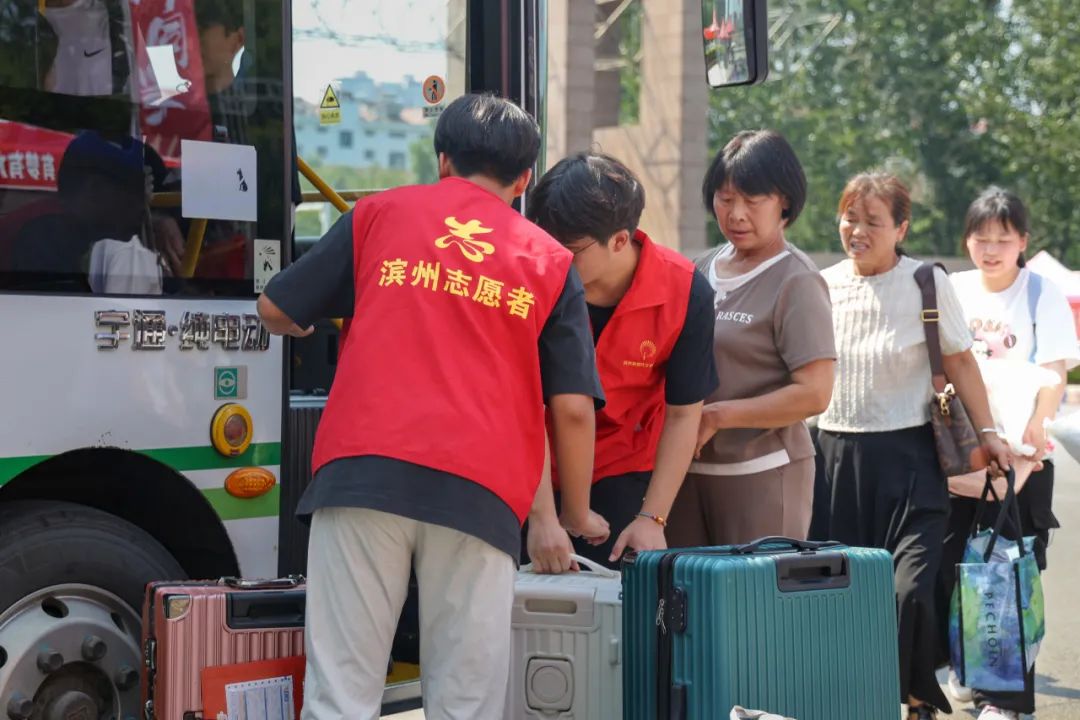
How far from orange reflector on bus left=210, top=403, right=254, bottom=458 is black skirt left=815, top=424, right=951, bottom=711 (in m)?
2.19

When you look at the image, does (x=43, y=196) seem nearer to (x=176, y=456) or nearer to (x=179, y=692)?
(x=176, y=456)

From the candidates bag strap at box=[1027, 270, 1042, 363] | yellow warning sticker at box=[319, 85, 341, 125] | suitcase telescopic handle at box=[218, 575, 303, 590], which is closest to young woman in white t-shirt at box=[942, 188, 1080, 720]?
bag strap at box=[1027, 270, 1042, 363]

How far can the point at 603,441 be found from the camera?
13.3 ft

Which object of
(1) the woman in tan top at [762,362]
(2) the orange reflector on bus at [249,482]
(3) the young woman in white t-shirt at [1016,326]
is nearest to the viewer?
(2) the orange reflector on bus at [249,482]

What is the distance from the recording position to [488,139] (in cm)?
340

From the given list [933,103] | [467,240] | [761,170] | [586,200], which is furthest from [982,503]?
[933,103]

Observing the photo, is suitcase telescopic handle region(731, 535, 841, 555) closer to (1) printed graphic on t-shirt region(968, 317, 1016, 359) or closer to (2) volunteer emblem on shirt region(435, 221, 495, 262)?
(2) volunteer emblem on shirt region(435, 221, 495, 262)

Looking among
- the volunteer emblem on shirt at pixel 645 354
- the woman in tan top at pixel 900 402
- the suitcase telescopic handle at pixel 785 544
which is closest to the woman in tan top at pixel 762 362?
the volunteer emblem on shirt at pixel 645 354

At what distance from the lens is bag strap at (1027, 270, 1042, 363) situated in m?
5.86

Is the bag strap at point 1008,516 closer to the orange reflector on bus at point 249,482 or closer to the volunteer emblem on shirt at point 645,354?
the volunteer emblem on shirt at point 645,354

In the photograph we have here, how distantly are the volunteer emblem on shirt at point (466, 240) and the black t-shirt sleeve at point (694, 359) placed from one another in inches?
31.6

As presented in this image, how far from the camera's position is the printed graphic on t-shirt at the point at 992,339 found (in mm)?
5883

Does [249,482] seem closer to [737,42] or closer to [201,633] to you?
[201,633]

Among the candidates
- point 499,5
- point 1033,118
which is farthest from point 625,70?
point 499,5
